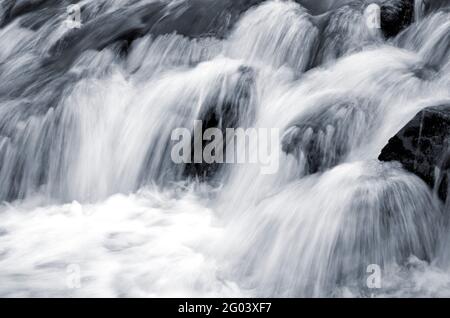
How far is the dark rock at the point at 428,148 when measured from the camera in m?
4.81

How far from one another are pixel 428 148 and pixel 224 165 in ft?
6.96

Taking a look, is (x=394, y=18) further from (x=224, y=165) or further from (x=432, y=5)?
(x=224, y=165)

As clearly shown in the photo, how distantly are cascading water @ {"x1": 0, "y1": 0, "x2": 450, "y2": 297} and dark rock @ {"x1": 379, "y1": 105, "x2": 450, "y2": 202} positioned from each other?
10cm

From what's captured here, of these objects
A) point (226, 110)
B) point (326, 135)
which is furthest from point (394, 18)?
point (226, 110)

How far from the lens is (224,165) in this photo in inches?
249

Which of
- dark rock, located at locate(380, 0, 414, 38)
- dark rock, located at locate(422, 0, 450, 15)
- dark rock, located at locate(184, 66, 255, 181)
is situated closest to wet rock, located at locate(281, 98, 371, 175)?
dark rock, located at locate(184, 66, 255, 181)

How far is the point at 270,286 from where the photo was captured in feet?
15.3

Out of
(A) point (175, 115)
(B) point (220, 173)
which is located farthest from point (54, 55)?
(B) point (220, 173)

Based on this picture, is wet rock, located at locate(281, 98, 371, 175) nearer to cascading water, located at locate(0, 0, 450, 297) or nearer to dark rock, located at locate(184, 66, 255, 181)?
cascading water, located at locate(0, 0, 450, 297)

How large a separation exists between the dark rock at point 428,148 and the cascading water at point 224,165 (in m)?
0.10

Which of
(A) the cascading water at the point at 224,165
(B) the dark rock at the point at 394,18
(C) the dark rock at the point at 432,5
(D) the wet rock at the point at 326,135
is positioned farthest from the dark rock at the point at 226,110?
(C) the dark rock at the point at 432,5

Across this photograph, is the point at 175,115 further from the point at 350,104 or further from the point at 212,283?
the point at 212,283

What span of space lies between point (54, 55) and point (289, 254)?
16.5 feet

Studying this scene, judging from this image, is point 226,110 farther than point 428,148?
Yes
